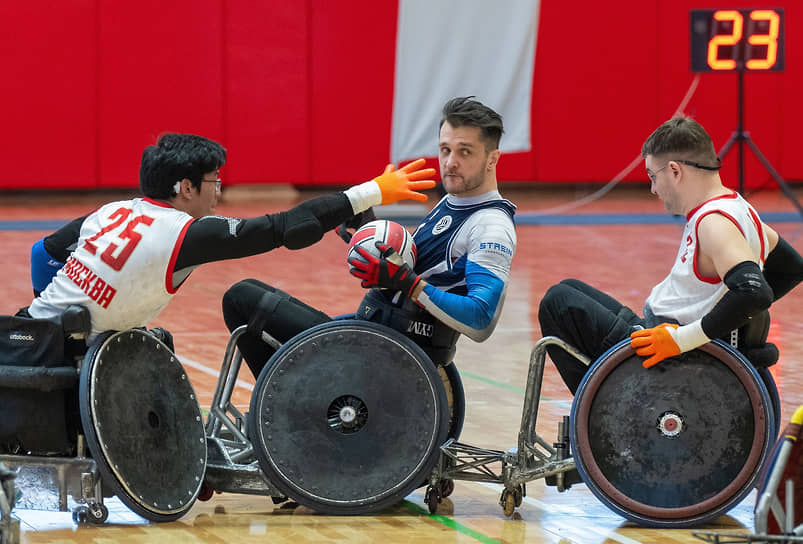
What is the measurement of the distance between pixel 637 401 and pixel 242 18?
12548mm

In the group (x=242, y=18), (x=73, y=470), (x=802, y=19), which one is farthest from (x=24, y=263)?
(x=802, y=19)

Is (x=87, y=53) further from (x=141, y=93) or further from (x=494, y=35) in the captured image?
(x=494, y=35)


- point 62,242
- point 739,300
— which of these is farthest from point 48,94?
point 739,300

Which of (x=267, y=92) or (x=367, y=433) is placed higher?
(x=267, y=92)

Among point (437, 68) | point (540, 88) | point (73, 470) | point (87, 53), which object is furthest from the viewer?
point (540, 88)

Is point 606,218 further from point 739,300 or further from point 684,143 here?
point 739,300

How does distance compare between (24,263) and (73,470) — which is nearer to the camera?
(73,470)

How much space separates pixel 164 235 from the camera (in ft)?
13.6

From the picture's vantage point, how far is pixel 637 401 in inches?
159

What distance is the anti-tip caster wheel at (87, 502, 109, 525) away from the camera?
3.98 metres

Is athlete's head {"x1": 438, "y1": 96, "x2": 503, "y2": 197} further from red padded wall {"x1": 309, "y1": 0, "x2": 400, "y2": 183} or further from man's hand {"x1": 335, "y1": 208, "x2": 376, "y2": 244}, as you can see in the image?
red padded wall {"x1": 309, "y1": 0, "x2": 400, "y2": 183}

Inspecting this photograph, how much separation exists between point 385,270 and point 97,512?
1.19 metres

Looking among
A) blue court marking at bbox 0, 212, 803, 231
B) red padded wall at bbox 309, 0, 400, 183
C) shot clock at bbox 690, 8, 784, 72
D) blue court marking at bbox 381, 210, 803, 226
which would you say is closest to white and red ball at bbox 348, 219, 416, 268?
blue court marking at bbox 0, 212, 803, 231

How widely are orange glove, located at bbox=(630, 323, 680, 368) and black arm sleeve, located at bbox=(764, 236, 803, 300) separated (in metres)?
0.55
